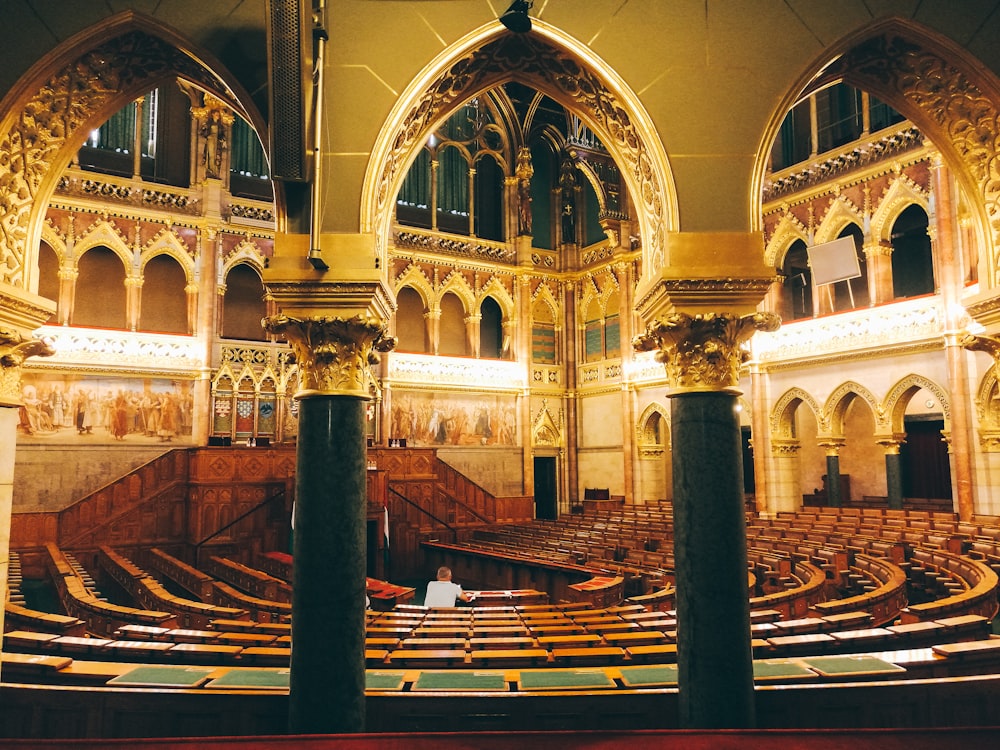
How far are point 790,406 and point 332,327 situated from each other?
14.8 meters

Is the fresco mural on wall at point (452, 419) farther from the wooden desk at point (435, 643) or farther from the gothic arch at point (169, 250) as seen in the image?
the wooden desk at point (435, 643)

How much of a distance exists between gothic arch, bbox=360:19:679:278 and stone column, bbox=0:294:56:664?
2.08 meters

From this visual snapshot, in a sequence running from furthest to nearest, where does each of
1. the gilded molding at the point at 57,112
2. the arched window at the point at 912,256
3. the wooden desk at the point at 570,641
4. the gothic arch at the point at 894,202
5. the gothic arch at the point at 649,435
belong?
the gothic arch at the point at 649,435
the arched window at the point at 912,256
the gothic arch at the point at 894,202
the wooden desk at the point at 570,641
the gilded molding at the point at 57,112

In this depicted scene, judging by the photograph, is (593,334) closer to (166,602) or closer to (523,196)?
(523,196)

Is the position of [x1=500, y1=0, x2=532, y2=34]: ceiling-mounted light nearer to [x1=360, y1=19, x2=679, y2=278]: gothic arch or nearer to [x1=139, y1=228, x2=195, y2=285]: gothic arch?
[x1=360, y1=19, x2=679, y2=278]: gothic arch

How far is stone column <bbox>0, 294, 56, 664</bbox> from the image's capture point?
167 inches

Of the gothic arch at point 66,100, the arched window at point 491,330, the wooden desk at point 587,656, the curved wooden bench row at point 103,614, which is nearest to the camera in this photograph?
the gothic arch at point 66,100

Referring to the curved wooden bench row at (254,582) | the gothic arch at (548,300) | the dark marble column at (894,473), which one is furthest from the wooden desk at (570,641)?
the gothic arch at (548,300)

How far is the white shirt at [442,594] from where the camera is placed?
782 centimetres

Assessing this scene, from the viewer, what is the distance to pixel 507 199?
2138 cm

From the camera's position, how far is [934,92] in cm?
500

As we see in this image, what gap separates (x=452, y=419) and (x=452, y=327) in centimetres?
307

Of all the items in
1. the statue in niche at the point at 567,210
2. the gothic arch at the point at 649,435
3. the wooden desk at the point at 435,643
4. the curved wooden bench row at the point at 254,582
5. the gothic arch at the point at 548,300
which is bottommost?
the curved wooden bench row at the point at 254,582

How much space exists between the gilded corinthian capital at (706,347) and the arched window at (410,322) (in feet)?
52.1
